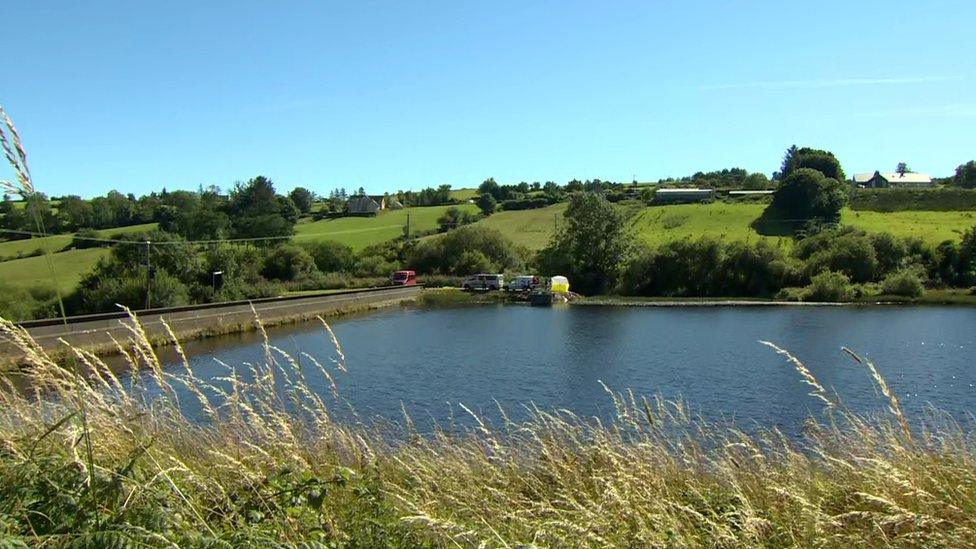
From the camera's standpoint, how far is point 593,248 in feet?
241

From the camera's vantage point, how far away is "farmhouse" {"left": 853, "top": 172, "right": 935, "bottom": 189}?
131075 millimetres

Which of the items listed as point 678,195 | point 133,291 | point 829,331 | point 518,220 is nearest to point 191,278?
point 133,291

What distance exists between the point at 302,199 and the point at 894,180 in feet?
378

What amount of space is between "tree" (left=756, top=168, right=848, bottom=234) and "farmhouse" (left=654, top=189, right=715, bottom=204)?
57.7ft

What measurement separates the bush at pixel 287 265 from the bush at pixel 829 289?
50231 mm

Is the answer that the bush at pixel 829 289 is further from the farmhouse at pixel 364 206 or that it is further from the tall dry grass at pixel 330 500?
the farmhouse at pixel 364 206

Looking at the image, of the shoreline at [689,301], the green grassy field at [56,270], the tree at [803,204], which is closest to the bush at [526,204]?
the tree at [803,204]

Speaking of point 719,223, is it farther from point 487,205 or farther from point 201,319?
point 201,319

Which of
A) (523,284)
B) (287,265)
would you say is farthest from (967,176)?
(287,265)

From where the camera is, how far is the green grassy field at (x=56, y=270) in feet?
180

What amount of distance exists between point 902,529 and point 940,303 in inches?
2457

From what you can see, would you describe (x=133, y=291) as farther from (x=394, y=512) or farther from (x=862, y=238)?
(x=862, y=238)

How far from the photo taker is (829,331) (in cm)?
4044

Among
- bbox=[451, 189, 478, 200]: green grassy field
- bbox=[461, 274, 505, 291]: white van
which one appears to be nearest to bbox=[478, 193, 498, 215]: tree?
bbox=[451, 189, 478, 200]: green grassy field
